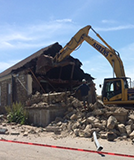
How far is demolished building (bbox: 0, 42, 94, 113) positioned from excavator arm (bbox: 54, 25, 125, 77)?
3.74ft

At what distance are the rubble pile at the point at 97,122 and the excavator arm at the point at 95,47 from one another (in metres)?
2.71

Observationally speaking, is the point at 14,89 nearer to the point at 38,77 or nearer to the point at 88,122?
the point at 38,77

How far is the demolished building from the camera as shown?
17.6 metres

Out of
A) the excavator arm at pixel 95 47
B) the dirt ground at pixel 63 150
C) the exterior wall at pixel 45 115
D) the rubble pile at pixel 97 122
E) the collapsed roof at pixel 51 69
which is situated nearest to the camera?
the dirt ground at pixel 63 150

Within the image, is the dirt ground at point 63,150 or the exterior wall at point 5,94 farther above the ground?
the exterior wall at point 5,94

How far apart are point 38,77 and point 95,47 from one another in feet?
18.7

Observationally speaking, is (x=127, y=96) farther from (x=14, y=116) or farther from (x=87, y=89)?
(x=14, y=116)

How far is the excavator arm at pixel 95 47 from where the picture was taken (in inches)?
517

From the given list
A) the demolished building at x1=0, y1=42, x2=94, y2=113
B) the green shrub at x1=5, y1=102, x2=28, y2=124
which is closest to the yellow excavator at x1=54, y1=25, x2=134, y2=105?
the demolished building at x1=0, y1=42, x2=94, y2=113

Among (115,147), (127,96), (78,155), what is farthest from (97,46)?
(78,155)

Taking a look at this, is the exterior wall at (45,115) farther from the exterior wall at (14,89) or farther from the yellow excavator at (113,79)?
the exterior wall at (14,89)

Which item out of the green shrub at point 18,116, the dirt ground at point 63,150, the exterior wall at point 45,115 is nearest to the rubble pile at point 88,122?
the exterior wall at point 45,115

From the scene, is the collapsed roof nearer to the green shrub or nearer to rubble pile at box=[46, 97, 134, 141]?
the green shrub

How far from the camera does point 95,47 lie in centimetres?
1445
